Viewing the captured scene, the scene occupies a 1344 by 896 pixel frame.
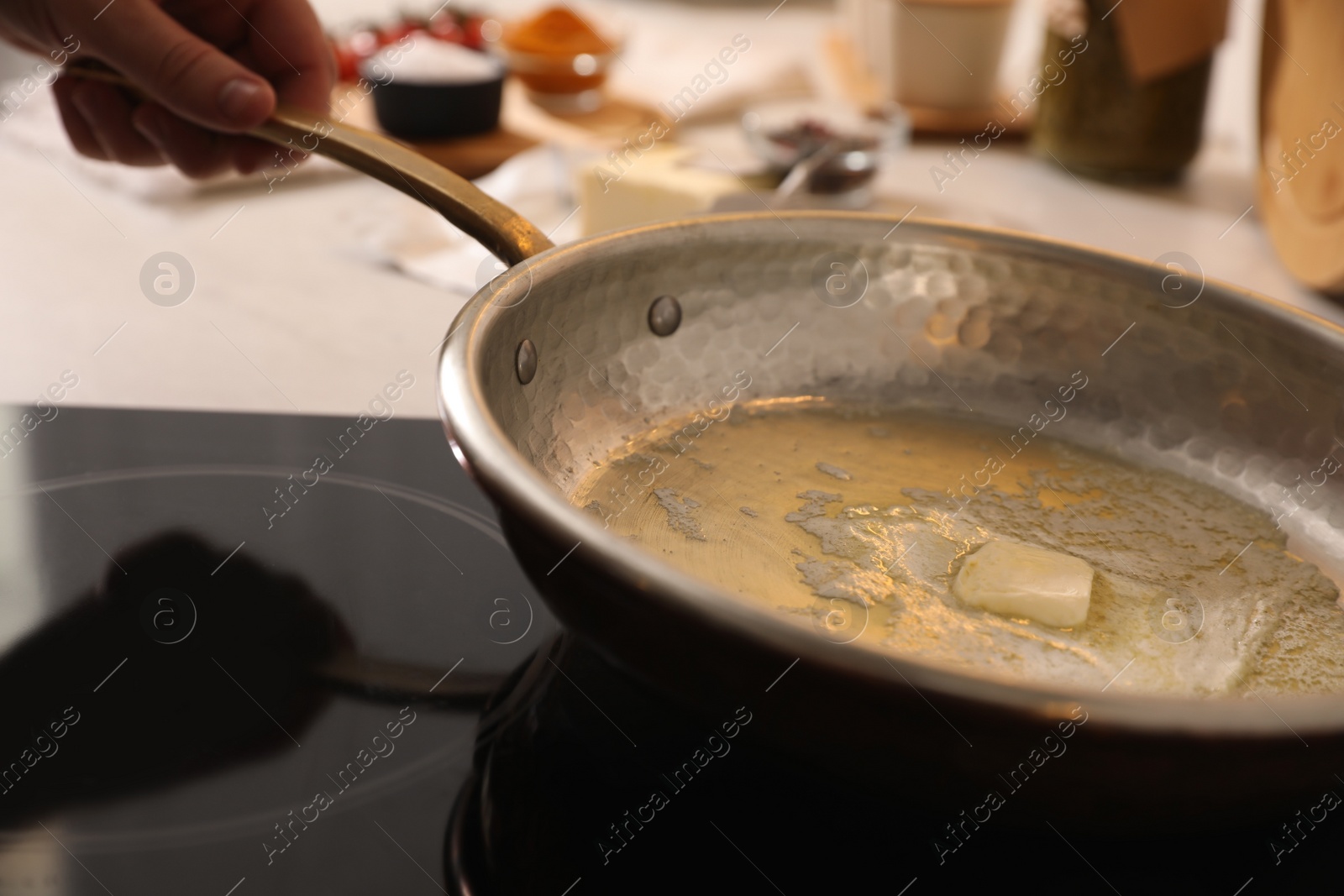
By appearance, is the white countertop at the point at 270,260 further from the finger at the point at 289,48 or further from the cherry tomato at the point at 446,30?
the cherry tomato at the point at 446,30

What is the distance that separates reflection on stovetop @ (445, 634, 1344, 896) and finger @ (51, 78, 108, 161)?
0.47m

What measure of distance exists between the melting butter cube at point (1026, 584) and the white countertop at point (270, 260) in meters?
0.29

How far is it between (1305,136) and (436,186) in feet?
1.92

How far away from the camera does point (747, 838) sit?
275 millimetres

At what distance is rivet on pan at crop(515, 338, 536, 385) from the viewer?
1.21 ft

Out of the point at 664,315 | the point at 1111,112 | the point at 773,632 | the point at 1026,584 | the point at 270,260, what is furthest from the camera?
the point at 1111,112

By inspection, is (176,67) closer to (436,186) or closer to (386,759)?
(436,186)

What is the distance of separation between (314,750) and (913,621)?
0.57 ft

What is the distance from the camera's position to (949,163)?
0.97 metres

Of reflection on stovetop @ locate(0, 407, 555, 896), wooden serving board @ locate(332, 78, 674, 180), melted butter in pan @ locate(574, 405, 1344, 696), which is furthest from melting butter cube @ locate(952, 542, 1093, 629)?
wooden serving board @ locate(332, 78, 674, 180)

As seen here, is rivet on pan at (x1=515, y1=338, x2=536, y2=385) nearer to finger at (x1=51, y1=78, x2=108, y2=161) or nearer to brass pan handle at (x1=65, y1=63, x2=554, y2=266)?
brass pan handle at (x1=65, y1=63, x2=554, y2=266)

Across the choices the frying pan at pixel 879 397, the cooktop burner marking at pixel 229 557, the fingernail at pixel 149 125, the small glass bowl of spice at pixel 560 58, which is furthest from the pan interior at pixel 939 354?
the small glass bowl of spice at pixel 560 58

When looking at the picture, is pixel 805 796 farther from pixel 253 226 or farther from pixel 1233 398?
pixel 253 226

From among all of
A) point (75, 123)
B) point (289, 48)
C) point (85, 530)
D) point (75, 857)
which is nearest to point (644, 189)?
point (289, 48)
